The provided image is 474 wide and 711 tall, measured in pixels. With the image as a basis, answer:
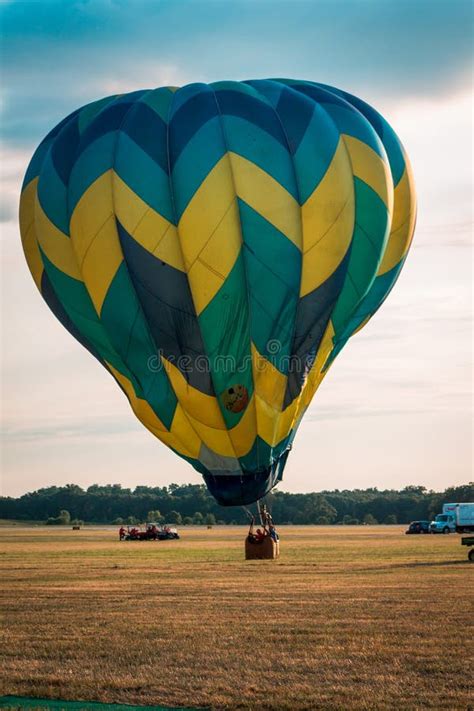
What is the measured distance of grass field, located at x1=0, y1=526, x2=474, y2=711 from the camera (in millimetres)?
12078

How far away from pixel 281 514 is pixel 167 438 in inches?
3810

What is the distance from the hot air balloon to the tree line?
84603 millimetres

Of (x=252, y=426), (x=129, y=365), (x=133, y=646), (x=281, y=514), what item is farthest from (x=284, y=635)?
(x=281, y=514)

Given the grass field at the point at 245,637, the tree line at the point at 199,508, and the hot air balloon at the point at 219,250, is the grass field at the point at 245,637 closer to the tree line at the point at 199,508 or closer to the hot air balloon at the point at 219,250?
the hot air balloon at the point at 219,250

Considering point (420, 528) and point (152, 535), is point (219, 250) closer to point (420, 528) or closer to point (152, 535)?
point (152, 535)

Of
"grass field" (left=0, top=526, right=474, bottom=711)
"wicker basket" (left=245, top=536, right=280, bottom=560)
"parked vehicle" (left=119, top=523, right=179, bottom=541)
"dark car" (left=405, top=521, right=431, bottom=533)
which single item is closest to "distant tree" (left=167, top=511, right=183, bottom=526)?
"dark car" (left=405, top=521, right=431, bottom=533)

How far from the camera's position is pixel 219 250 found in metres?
19.1

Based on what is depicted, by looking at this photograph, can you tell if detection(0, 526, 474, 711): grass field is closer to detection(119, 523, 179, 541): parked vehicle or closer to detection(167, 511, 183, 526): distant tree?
detection(119, 523, 179, 541): parked vehicle

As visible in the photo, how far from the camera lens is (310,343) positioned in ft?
67.5

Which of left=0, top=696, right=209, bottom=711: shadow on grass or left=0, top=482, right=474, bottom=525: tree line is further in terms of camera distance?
left=0, top=482, right=474, bottom=525: tree line

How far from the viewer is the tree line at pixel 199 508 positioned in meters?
113

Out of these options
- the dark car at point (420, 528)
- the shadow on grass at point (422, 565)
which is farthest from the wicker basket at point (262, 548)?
the dark car at point (420, 528)

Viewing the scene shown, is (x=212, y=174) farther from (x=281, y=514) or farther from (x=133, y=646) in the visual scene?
(x=281, y=514)

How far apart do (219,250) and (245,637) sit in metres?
6.66
